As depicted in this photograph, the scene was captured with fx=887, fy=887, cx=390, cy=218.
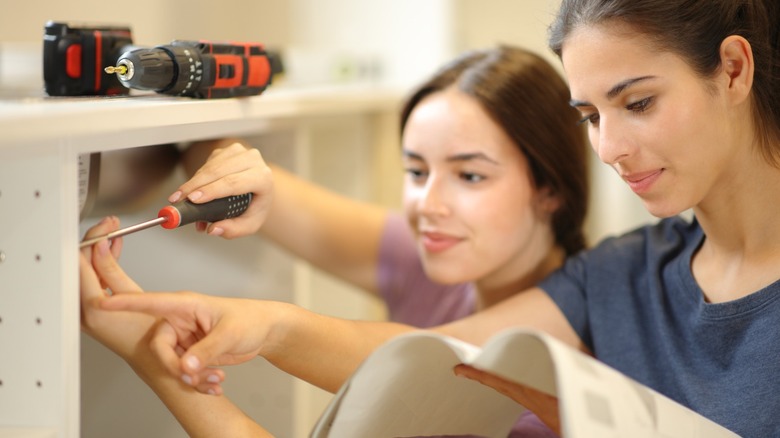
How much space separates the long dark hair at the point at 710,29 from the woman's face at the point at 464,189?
0.28 m

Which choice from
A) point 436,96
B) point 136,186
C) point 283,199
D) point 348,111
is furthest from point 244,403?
point 348,111

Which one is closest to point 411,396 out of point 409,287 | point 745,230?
point 745,230

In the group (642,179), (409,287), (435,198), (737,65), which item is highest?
(737,65)

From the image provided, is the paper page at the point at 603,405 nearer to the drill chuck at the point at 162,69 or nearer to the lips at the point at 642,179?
the lips at the point at 642,179

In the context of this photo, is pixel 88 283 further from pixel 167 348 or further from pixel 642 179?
pixel 642 179

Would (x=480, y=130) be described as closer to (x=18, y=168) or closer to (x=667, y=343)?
(x=667, y=343)

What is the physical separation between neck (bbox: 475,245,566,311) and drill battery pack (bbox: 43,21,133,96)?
622mm

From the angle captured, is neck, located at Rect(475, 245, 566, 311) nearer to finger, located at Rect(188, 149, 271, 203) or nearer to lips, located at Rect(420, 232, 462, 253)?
lips, located at Rect(420, 232, 462, 253)

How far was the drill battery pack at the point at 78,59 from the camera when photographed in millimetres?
820

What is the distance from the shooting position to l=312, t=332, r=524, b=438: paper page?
69cm

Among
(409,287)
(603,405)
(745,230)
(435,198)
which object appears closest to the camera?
(603,405)

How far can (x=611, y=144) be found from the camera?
2.76 feet

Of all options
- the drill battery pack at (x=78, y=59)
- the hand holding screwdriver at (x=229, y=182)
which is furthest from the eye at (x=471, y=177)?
the drill battery pack at (x=78, y=59)

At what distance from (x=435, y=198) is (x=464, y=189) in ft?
0.13
